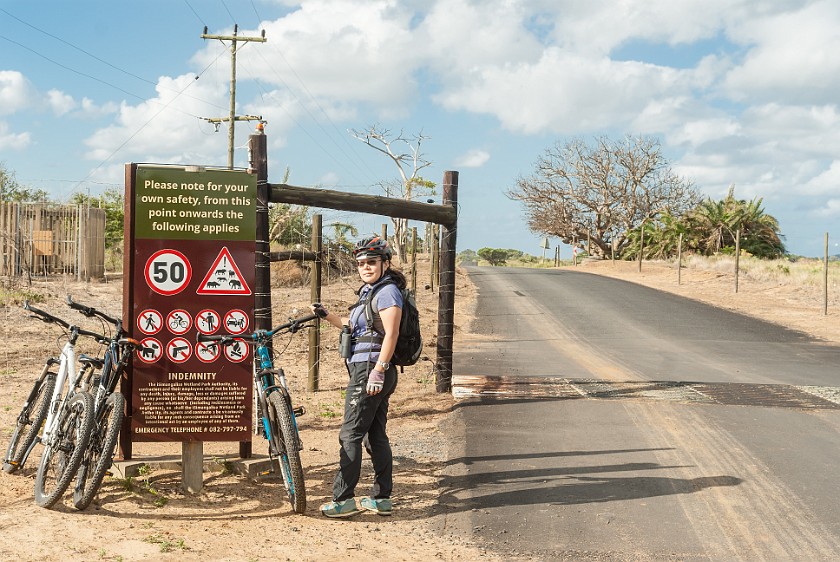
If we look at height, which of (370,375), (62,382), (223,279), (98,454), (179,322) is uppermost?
(223,279)

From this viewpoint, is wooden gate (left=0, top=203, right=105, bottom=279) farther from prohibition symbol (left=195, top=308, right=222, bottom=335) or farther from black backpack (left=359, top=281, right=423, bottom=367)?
black backpack (left=359, top=281, right=423, bottom=367)

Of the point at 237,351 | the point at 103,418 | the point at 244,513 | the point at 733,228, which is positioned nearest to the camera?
the point at 103,418

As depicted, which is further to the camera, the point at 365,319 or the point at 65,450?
the point at 365,319

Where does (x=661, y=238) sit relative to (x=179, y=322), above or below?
above

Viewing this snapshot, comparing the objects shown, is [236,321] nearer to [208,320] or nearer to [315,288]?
[208,320]

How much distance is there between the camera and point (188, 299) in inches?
260

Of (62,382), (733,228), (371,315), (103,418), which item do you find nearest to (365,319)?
(371,315)

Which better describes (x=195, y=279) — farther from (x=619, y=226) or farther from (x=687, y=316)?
(x=619, y=226)

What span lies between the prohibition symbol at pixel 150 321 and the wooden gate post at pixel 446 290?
4.71 metres

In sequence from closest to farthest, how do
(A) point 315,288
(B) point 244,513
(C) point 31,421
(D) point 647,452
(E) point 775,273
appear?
(B) point 244,513, (C) point 31,421, (D) point 647,452, (A) point 315,288, (E) point 775,273

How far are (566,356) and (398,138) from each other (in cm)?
3871

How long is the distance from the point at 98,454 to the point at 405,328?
2158 millimetres

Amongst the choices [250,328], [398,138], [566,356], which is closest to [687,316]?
[566,356]

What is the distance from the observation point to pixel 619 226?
61781 millimetres
